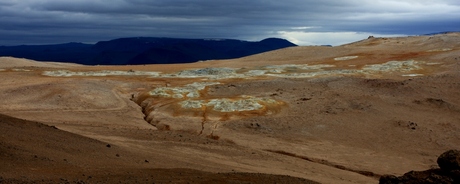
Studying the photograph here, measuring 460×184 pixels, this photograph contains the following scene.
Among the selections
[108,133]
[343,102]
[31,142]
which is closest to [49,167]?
[31,142]

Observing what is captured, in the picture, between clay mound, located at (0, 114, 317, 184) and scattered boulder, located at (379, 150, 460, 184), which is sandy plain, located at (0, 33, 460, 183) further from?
scattered boulder, located at (379, 150, 460, 184)

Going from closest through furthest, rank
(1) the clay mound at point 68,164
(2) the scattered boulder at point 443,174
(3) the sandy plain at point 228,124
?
(2) the scattered boulder at point 443,174
(1) the clay mound at point 68,164
(3) the sandy plain at point 228,124

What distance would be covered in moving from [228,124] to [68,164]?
16327 millimetres

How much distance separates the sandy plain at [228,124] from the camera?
47.6 feet

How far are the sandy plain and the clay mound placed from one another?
49 millimetres

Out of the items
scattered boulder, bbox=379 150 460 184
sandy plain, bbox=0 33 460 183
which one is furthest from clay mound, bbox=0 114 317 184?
scattered boulder, bbox=379 150 460 184

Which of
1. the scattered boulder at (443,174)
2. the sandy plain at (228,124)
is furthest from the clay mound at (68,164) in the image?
the scattered boulder at (443,174)

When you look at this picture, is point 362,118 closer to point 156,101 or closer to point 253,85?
point 253,85

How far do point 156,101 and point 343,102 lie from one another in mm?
13891

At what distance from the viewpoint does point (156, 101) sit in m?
34.1

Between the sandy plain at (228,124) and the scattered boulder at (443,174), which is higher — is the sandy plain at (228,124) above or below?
below

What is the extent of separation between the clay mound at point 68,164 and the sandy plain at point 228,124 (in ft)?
0.16

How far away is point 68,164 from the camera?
44.5 ft

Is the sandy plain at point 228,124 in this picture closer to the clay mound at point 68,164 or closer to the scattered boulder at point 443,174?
the clay mound at point 68,164
